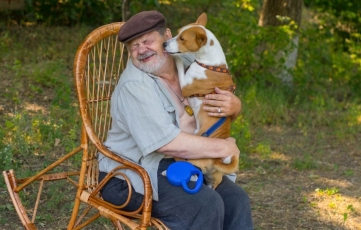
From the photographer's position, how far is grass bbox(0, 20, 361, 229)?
4.28m

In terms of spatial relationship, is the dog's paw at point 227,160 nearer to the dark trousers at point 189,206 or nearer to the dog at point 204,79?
the dog at point 204,79

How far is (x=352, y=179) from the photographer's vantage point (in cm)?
510

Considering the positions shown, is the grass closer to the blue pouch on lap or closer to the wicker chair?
the wicker chair

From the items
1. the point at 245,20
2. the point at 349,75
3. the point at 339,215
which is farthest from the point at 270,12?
the point at 339,215

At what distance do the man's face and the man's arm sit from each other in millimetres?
379

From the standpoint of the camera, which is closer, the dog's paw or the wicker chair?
the wicker chair

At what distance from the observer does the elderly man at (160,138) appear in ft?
9.17

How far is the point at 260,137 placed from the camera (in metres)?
5.90

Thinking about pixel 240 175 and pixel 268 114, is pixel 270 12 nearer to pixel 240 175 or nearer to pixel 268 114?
pixel 268 114

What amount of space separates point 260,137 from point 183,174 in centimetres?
319

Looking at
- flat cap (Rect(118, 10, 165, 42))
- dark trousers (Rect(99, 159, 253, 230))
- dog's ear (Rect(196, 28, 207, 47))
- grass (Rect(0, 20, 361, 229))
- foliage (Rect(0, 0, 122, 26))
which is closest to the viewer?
dark trousers (Rect(99, 159, 253, 230))

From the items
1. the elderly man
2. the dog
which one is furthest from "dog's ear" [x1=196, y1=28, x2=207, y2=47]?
the elderly man

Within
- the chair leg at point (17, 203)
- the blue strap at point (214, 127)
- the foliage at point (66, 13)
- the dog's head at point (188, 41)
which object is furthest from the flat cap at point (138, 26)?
the foliage at point (66, 13)

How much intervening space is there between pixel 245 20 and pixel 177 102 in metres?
3.79
